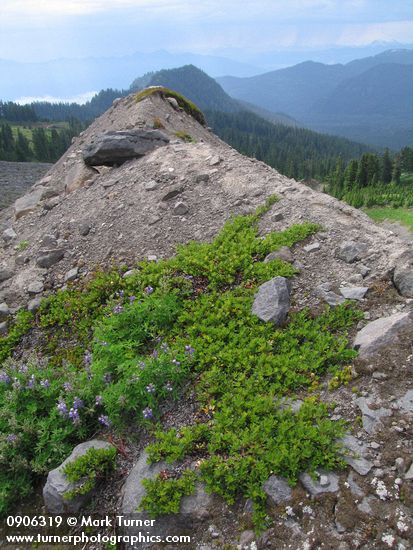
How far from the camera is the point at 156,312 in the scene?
25.0ft

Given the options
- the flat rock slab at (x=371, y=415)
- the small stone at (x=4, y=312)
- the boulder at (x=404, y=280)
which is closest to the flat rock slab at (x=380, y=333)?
the boulder at (x=404, y=280)

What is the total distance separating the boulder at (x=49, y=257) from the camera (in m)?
10.7

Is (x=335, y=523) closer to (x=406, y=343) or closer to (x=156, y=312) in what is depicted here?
(x=406, y=343)

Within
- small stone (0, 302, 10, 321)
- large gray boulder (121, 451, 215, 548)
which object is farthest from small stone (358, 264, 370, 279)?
small stone (0, 302, 10, 321)

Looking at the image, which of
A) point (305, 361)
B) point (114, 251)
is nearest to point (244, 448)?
point (305, 361)

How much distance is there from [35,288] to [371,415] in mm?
8294

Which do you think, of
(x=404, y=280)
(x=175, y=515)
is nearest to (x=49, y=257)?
(x=175, y=515)

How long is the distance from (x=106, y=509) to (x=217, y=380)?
7.96 feet

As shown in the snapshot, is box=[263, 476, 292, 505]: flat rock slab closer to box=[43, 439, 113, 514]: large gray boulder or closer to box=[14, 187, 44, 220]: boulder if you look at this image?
box=[43, 439, 113, 514]: large gray boulder

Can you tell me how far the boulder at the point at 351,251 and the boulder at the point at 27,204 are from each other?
12.9m

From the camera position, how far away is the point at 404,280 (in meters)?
7.07

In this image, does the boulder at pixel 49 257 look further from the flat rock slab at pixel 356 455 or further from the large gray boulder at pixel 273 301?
the flat rock slab at pixel 356 455

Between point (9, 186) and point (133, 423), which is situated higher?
point (133, 423)

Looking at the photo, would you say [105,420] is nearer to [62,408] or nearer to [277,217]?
[62,408]
